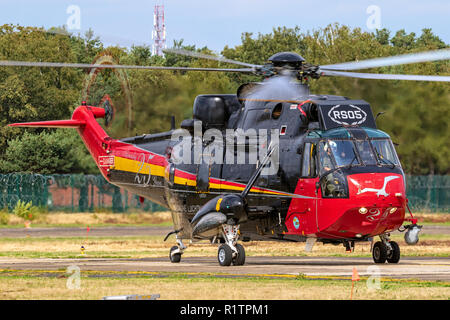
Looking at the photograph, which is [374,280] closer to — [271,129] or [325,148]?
[325,148]

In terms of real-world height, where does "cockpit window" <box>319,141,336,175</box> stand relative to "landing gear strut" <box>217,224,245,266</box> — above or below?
above

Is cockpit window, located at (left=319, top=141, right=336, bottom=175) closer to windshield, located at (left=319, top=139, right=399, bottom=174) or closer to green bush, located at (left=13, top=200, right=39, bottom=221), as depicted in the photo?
windshield, located at (left=319, top=139, right=399, bottom=174)

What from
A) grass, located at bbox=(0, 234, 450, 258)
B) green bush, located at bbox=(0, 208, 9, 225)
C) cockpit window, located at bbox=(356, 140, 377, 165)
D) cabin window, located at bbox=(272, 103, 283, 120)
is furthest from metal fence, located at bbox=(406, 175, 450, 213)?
cockpit window, located at bbox=(356, 140, 377, 165)

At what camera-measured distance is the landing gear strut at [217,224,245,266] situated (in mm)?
26203

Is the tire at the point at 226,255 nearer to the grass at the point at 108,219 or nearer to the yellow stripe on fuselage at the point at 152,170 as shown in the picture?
the yellow stripe on fuselage at the point at 152,170

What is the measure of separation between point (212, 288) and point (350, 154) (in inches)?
270

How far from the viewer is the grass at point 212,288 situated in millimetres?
17969

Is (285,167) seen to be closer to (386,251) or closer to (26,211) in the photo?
(386,251)

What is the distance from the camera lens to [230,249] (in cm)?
2623

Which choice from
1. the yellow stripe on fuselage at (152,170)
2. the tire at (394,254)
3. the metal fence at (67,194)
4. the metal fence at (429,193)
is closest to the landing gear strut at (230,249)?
the yellow stripe on fuselage at (152,170)

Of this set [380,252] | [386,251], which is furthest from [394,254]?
[380,252]

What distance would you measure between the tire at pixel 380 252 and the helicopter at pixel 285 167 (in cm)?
3

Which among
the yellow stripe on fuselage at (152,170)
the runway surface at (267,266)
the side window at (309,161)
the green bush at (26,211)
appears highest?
the side window at (309,161)

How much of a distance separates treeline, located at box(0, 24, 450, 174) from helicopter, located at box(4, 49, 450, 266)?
6.36 meters
